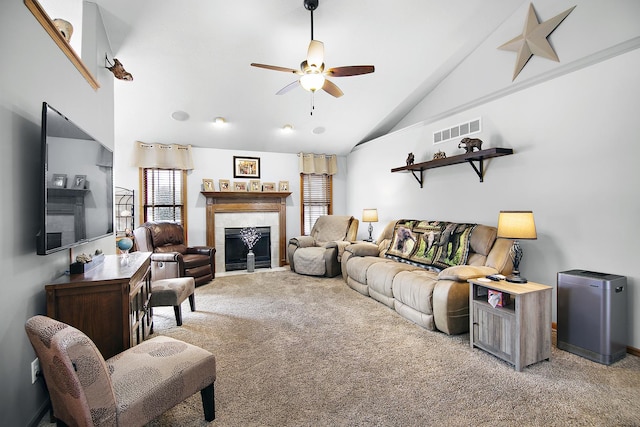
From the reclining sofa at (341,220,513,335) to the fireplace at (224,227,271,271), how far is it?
82.8 inches

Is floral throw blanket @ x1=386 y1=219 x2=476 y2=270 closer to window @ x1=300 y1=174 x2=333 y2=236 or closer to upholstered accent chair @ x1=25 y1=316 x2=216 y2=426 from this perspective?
window @ x1=300 y1=174 x2=333 y2=236

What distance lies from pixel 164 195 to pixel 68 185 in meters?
3.84

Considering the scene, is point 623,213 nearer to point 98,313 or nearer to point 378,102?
point 378,102

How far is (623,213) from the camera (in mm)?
2545

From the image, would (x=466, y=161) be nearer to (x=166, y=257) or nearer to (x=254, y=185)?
(x=254, y=185)

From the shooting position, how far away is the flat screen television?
67.7 inches

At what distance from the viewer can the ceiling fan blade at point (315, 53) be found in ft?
9.17

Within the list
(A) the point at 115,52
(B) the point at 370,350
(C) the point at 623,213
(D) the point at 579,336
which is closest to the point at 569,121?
(C) the point at 623,213

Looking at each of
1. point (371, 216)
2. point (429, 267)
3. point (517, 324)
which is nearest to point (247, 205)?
point (371, 216)

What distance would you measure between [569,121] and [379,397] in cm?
303

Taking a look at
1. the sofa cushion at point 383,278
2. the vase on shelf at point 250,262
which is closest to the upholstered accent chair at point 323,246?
the vase on shelf at point 250,262

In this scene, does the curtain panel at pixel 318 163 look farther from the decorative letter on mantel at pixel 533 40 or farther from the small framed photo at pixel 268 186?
the decorative letter on mantel at pixel 533 40

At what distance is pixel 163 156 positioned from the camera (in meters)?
5.55

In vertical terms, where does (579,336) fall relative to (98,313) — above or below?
below
